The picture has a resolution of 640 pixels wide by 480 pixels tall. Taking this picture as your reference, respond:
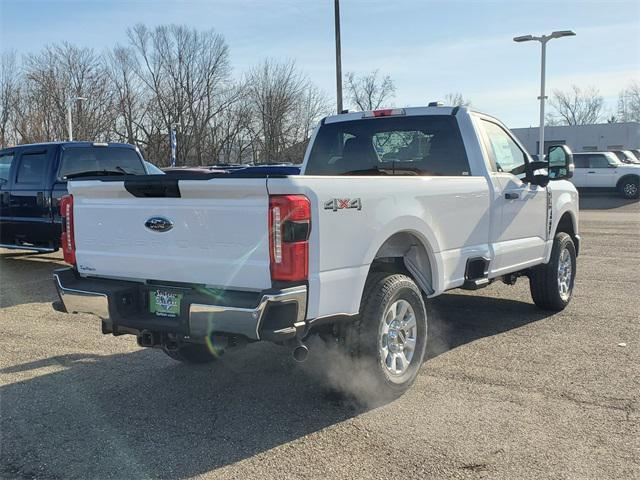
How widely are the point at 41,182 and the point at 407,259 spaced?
699 centimetres

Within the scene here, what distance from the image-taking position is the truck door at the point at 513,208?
5.67 m

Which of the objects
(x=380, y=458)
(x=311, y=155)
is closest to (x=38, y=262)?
(x=311, y=155)

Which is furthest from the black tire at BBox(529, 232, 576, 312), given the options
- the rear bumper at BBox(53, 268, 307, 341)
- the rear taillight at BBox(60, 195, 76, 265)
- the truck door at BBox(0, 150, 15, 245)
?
the truck door at BBox(0, 150, 15, 245)

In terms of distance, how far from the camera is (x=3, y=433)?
3.90m

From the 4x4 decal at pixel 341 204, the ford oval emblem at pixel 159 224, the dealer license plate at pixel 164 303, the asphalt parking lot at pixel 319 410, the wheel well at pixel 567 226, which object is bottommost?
the asphalt parking lot at pixel 319 410

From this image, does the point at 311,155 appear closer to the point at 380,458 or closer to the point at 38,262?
the point at 380,458

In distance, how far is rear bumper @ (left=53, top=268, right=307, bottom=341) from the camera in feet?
11.3

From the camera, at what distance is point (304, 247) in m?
3.51

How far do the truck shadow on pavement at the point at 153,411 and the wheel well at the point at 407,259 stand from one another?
2.72ft

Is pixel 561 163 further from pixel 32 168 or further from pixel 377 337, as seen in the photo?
pixel 32 168

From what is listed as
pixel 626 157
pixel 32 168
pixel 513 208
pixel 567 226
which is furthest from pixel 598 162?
pixel 32 168

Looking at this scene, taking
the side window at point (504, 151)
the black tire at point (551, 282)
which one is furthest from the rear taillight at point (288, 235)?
the black tire at point (551, 282)

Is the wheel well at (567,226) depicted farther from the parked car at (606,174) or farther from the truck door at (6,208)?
Result: the parked car at (606,174)

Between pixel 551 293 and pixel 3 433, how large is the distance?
529cm
